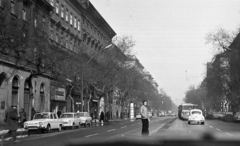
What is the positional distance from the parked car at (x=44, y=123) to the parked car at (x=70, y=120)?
2.56m

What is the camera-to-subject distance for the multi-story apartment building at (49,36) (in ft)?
112

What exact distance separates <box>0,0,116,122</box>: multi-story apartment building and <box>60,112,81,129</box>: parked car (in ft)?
12.1

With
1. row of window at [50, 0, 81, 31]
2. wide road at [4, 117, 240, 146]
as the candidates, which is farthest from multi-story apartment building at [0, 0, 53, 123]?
wide road at [4, 117, 240, 146]

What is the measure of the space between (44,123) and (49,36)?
1269 cm

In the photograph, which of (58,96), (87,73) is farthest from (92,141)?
(58,96)

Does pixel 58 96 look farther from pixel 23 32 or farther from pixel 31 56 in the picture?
pixel 23 32

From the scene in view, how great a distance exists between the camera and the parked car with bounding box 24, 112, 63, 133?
1025 inches

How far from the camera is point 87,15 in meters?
64.9

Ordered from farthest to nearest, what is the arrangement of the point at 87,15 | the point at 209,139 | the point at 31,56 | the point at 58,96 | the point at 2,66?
the point at 87,15 → the point at 58,96 → the point at 2,66 → the point at 31,56 → the point at 209,139

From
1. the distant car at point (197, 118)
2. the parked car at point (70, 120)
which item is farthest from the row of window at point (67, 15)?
the distant car at point (197, 118)

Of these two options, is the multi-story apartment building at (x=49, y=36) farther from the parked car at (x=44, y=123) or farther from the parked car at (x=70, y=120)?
the parked car at (x=70, y=120)

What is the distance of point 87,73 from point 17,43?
21184mm

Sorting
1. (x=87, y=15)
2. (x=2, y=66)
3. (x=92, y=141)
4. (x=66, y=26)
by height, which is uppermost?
(x=87, y=15)

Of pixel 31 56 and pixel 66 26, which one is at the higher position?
pixel 66 26
